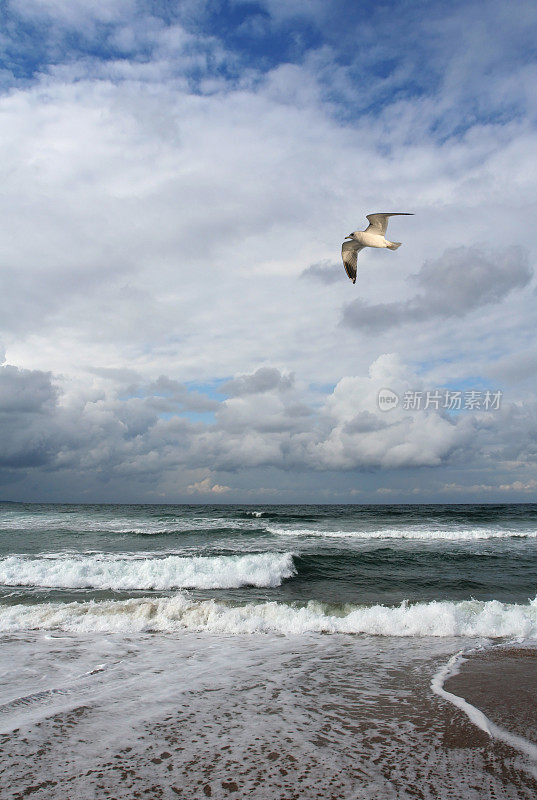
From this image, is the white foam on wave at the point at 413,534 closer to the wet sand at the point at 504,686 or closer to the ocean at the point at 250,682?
the ocean at the point at 250,682

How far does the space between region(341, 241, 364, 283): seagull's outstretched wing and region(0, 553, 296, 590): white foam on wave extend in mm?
9144

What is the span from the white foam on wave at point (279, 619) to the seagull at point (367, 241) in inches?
258

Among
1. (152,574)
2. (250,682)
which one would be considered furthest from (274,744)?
(152,574)

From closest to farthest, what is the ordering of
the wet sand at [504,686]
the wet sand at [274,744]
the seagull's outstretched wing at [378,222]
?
1. the wet sand at [274,744]
2. the wet sand at [504,686]
3. the seagull's outstretched wing at [378,222]

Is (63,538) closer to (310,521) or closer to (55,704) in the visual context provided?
(310,521)

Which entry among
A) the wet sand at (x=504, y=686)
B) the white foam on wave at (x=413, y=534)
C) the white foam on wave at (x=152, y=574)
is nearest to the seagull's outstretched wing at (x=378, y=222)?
the wet sand at (x=504, y=686)

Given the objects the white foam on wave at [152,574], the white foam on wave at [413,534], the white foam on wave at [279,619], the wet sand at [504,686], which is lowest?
the white foam on wave at [413,534]

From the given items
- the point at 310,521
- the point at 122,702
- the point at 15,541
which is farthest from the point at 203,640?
the point at 310,521

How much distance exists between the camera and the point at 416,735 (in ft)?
13.5

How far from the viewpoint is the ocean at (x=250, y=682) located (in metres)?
3.47

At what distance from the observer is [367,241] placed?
8.73 metres

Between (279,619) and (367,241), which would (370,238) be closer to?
(367,241)

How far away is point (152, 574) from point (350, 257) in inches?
415

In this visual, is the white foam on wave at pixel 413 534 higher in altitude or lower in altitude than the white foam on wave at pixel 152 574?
lower
